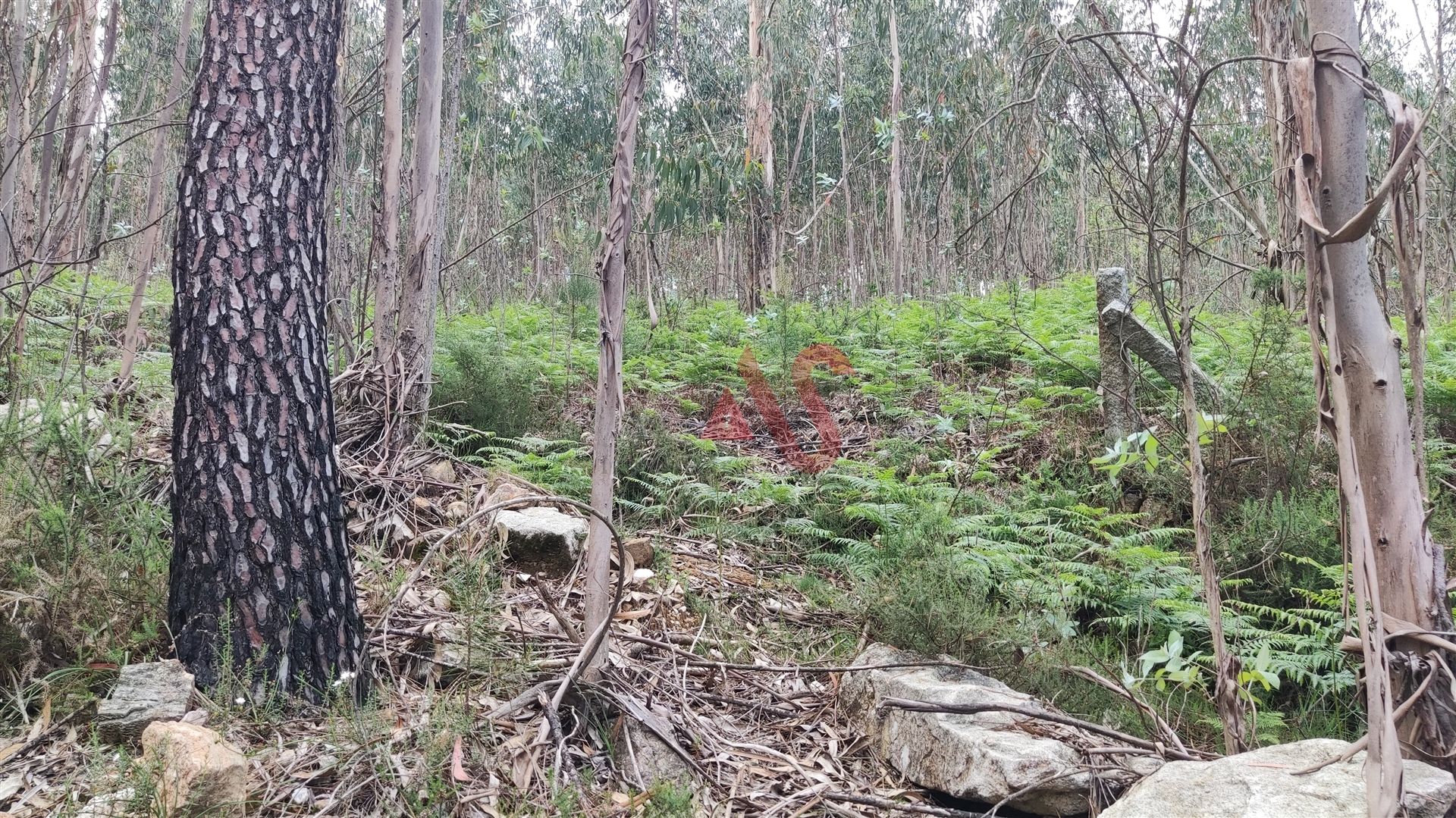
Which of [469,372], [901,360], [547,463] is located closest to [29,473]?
[547,463]

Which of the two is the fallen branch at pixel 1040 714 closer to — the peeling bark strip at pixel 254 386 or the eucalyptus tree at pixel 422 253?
the peeling bark strip at pixel 254 386

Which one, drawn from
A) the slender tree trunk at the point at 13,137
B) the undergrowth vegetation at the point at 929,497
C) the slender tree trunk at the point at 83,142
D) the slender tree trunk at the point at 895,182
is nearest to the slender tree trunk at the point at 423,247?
the undergrowth vegetation at the point at 929,497

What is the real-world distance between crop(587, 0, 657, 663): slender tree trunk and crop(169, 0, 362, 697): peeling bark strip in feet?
2.32

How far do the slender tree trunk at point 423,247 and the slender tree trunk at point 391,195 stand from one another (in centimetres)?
7

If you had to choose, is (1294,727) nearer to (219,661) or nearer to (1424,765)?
(1424,765)

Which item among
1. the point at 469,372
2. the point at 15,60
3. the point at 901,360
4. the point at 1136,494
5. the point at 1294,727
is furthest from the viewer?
the point at 901,360

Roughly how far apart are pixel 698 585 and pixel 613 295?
1709 mm

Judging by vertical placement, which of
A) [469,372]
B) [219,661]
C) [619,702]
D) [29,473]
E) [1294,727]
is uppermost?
[469,372]

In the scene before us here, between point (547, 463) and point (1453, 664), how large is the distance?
362 cm

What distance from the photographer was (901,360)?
698 centimetres

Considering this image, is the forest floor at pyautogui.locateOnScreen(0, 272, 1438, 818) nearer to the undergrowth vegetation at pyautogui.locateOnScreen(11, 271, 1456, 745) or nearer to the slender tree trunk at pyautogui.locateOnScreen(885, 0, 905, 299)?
the undergrowth vegetation at pyautogui.locateOnScreen(11, 271, 1456, 745)

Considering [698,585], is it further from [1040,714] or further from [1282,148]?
[1282,148]

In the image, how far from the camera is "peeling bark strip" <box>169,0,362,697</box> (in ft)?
7.30

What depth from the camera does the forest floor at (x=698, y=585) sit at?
2.12 m
